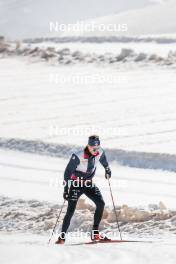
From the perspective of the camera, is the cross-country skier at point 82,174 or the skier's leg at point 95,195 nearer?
the cross-country skier at point 82,174

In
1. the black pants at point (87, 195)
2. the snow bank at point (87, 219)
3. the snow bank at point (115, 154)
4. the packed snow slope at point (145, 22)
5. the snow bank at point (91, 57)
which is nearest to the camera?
the black pants at point (87, 195)

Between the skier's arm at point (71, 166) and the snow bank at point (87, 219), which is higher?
the skier's arm at point (71, 166)

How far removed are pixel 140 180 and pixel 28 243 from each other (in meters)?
4.48

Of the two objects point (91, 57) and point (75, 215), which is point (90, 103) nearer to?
point (91, 57)

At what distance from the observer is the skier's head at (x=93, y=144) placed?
370 inches

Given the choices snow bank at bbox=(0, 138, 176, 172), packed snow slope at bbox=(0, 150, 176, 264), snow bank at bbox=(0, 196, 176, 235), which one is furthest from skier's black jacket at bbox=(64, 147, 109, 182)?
snow bank at bbox=(0, 138, 176, 172)

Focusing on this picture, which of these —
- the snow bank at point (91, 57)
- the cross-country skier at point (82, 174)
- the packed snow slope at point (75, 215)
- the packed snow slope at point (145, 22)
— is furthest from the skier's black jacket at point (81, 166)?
the packed snow slope at point (145, 22)

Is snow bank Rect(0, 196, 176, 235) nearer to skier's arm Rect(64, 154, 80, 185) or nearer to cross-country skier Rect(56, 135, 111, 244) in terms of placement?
cross-country skier Rect(56, 135, 111, 244)

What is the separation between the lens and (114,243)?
945cm

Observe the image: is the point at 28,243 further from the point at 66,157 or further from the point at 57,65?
the point at 57,65

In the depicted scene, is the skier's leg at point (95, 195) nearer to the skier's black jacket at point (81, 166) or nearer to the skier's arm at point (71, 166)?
the skier's black jacket at point (81, 166)

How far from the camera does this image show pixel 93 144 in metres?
9.43

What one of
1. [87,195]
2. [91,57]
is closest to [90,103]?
[91,57]

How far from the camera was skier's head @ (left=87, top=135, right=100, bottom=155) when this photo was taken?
941cm
